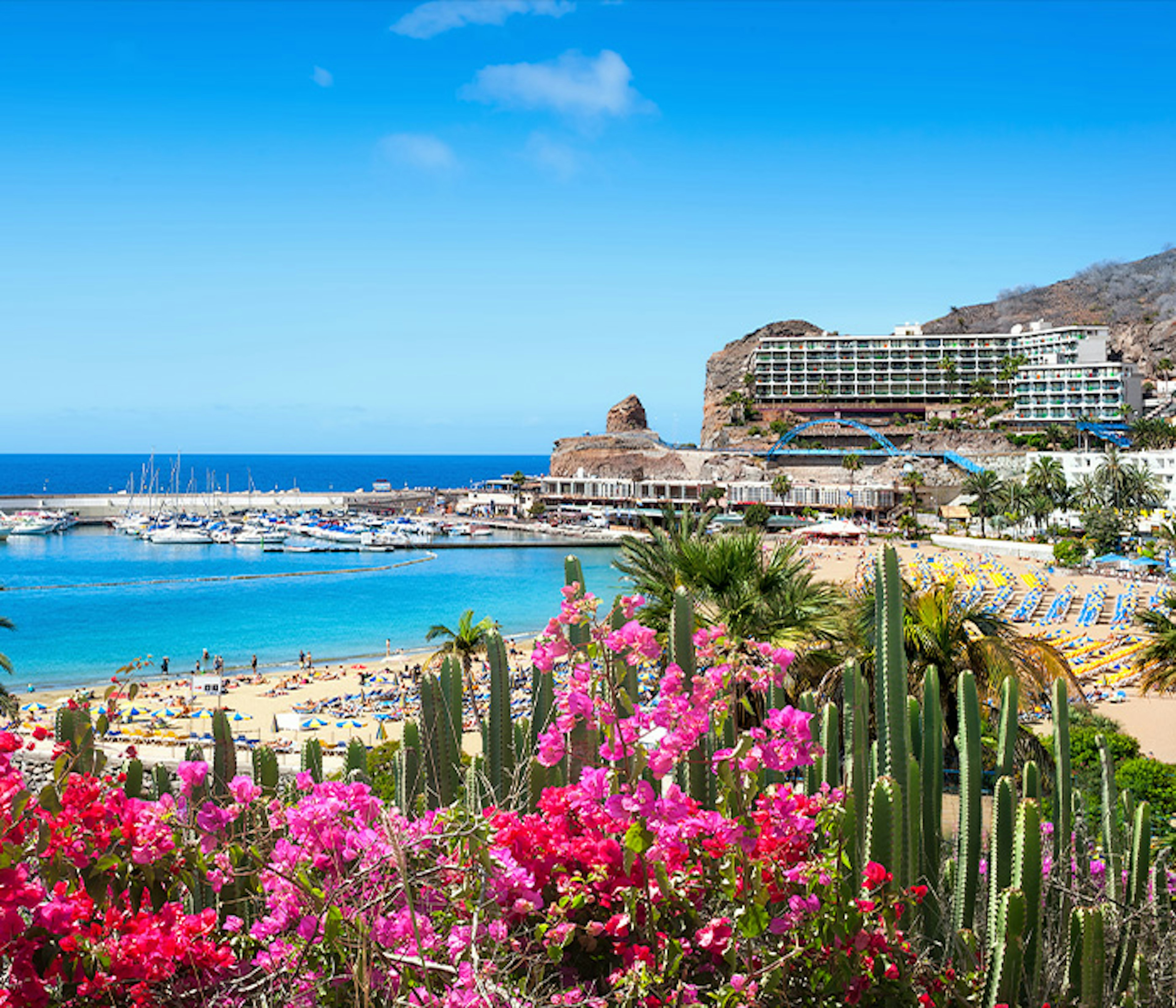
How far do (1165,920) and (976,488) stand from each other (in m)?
66.8

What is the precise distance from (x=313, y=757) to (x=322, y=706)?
21854 mm

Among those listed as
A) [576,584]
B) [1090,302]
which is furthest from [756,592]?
[1090,302]

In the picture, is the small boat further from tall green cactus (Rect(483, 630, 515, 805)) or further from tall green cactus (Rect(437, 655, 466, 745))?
tall green cactus (Rect(483, 630, 515, 805))

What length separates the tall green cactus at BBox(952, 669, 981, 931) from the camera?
4754 mm

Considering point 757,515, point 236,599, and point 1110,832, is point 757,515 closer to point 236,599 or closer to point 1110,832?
point 236,599

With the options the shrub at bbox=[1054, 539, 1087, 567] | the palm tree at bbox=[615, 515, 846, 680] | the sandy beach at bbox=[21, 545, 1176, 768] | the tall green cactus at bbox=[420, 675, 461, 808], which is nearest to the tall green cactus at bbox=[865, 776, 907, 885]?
the tall green cactus at bbox=[420, 675, 461, 808]

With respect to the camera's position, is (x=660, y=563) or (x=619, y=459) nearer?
(x=660, y=563)

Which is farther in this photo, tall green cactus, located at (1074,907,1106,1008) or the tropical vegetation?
tall green cactus, located at (1074,907,1106,1008)

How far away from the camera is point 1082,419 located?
9125cm

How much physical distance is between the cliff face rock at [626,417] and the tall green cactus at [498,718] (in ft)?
421

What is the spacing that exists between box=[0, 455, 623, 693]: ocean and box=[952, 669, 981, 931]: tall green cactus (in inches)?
1286

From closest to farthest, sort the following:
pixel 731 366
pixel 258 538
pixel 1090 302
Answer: pixel 258 538
pixel 731 366
pixel 1090 302

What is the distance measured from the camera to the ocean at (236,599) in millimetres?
38125

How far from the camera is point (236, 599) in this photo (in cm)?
5159
